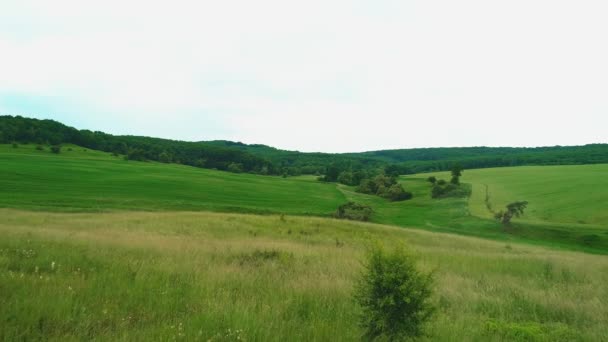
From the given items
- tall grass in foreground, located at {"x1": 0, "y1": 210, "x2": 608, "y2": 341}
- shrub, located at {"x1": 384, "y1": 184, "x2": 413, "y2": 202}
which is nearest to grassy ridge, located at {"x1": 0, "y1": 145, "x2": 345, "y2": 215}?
shrub, located at {"x1": 384, "y1": 184, "x2": 413, "y2": 202}

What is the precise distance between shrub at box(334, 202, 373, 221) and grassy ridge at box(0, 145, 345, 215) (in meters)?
2.89

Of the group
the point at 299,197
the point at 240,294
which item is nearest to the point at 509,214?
the point at 299,197

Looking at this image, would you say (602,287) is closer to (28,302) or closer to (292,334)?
(292,334)

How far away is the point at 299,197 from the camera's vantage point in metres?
78.7

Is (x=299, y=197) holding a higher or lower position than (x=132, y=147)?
lower

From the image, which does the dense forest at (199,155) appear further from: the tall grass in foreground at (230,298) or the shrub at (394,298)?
the shrub at (394,298)

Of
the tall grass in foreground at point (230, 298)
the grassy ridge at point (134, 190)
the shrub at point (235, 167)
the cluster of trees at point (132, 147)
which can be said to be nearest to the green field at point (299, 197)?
the grassy ridge at point (134, 190)

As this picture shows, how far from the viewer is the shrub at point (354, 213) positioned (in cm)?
5831

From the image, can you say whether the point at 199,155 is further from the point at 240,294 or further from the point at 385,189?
the point at 240,294

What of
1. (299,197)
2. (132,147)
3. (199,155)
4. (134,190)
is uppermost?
(132,147)

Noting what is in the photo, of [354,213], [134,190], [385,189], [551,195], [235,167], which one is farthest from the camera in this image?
[235,167]

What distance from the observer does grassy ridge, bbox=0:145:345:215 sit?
44.3 metres

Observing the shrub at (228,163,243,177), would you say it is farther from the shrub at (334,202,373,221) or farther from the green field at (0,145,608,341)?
the green field at (0,145,608,341)

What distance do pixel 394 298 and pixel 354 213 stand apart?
5433cm
